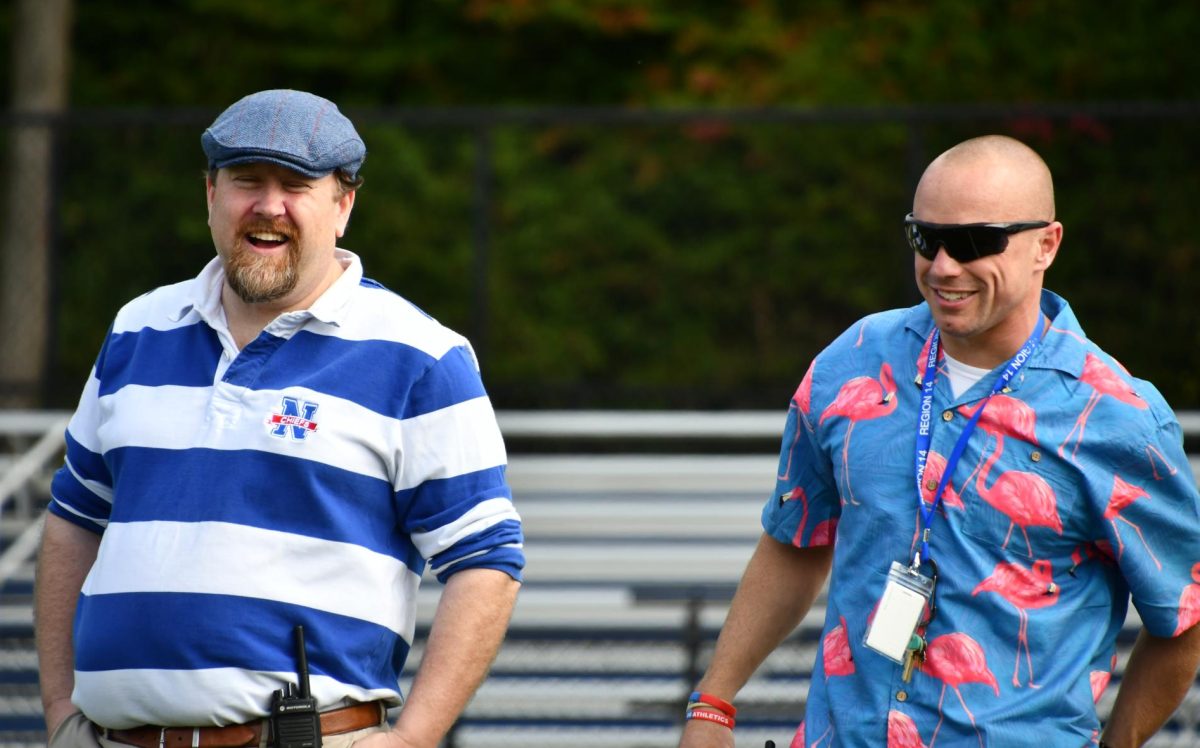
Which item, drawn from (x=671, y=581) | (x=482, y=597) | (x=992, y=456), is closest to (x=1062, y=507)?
(x=992, y=456)

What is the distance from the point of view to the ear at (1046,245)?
8.57 feet

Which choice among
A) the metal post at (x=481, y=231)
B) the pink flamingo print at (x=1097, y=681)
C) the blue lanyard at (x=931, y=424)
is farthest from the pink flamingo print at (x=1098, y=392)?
the metal post at (x=481, y=231)

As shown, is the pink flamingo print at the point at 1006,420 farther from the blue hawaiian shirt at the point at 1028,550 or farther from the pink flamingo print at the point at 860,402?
the pink flamingo print at the point at 860,402

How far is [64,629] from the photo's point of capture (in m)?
2.82

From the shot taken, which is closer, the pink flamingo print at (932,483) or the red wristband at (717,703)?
the pink flamingo print at (932,483)

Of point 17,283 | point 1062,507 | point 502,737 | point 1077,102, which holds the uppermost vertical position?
point 1077,102

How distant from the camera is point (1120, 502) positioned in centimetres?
251

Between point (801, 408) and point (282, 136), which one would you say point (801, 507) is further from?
point (282, 136)

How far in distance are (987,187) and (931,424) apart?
415mm

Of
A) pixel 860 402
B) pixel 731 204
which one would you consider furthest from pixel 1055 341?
pixel 731 204

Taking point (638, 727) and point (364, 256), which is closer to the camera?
point (638, 727)

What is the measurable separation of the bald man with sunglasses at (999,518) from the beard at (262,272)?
101cm

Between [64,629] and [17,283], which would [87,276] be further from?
[64,629]

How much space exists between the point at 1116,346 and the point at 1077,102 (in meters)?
2.09
